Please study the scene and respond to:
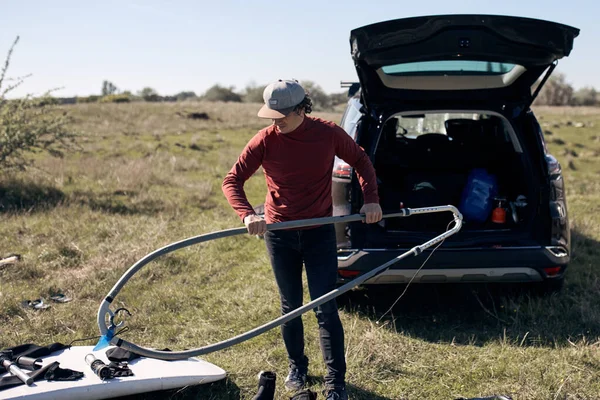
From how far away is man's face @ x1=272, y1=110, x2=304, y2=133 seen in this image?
10.8 feet

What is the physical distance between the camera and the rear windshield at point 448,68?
15.4 feet

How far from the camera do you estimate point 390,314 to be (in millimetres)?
5020

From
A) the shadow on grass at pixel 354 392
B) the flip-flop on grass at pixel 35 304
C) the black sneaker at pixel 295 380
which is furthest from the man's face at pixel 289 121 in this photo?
the flip-flop on grass at pixel 35 304

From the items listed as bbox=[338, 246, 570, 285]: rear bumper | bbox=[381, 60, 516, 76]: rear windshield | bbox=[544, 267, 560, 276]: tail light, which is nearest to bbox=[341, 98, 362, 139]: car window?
bbox=[381, 60, 516, 76]: rear windshield

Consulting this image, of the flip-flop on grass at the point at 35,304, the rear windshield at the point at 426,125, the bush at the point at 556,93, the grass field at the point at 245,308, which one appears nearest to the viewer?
the grass field at the point at 245,308

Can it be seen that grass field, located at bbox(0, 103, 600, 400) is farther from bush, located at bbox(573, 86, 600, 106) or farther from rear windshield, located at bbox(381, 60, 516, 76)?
bush, located at bbox(573, 86, 600, 106)

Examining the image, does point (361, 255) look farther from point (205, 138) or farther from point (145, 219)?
point (205, 138)

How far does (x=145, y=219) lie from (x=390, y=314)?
14.8 ft

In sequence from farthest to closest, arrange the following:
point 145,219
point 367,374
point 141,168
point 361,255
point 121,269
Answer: point 141,168 → point 145,219 → point 121,269 → point 361,255 → point 367,374

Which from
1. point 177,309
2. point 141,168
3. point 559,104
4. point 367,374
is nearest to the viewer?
point 367,374

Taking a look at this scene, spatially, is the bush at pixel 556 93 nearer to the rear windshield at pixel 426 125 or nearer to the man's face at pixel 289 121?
the rear windshield at pixel 426 125

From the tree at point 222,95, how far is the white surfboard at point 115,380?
179 feet

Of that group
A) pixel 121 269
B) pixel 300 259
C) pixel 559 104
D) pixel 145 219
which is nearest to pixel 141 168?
pixel 145 219

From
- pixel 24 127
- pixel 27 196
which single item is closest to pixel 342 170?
pixel 27 196
